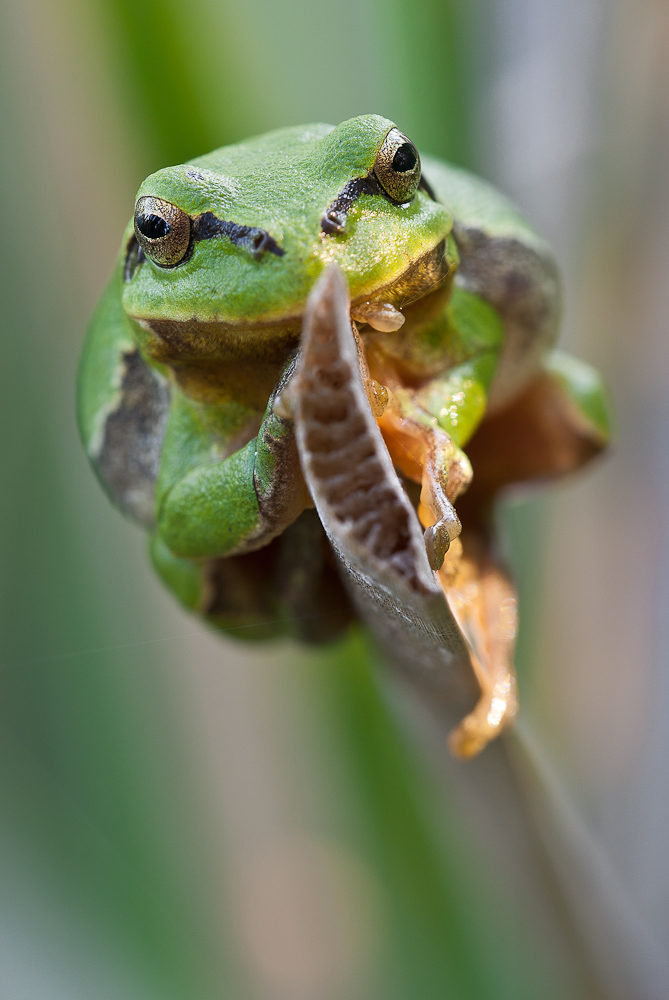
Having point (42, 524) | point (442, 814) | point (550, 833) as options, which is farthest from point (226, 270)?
point (442, 814)

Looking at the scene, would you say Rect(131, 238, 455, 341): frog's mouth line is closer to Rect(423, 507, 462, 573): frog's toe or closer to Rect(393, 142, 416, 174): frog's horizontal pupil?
Rect(393, 142, 416, 174): frog's horizontal pupil

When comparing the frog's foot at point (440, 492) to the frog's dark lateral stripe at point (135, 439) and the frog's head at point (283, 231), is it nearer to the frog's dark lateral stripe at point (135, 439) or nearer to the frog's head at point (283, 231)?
the frog's head at point (283, 231)

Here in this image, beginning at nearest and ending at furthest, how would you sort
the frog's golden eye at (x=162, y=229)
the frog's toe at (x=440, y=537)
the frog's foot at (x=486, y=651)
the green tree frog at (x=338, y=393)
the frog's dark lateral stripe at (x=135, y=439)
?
the green tree frog at (x=338, y=393)
the frog's toe at (x=440, y=537)
the frog's golden eye at (x=162, y=229)
the frog's foot at (x=486, y=651)
the frog's dark lateral stripe at (x=135, y=439)

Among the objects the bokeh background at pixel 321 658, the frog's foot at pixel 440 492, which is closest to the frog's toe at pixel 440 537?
the frog's foot at pixel 440 492

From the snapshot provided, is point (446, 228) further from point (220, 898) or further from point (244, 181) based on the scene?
point (220, 898)

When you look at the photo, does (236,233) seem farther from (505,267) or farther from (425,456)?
(505,267)

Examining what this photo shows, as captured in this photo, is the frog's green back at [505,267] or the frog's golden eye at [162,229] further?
the frog's green back at [505,267]

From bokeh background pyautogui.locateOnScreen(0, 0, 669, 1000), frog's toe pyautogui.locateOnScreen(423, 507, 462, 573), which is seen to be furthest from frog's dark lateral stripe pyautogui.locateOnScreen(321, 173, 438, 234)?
bokeh background pyautogui.locateOnScreen(0, 0, 669, 1000)

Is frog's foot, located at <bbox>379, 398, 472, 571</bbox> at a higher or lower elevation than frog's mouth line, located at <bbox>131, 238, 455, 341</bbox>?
lower
